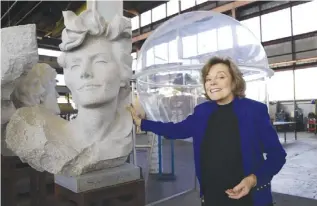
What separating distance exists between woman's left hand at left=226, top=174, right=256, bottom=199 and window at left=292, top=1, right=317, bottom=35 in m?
10.9

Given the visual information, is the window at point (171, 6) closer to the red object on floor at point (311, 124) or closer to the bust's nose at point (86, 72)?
the red object on floor at point (311, 124)

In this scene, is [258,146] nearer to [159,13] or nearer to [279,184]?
[279,184]

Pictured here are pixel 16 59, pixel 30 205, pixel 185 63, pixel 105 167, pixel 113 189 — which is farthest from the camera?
pixel 185 63

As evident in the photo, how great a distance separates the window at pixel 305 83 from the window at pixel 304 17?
1.49 m

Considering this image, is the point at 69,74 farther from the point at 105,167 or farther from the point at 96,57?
the point at 105,167

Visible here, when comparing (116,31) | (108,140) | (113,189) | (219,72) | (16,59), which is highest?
(116,31)

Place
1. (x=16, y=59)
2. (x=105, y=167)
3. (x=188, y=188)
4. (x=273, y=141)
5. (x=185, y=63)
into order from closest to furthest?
(x=273, y=141) < (x=16, y=59) < (x=105, y=167) < (x=185, y=63) < (x=188, y=188)

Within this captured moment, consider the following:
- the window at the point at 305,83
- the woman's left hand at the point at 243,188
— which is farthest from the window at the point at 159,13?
the woman's left hand at the point at 243,188

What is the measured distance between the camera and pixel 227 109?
149 centimetres

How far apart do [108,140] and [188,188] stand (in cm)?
233

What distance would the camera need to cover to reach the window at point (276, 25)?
11.4 m

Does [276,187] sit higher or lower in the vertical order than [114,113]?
lower

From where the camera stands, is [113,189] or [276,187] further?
[276,187]

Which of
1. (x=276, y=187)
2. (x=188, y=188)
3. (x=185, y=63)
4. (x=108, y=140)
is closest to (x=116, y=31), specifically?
(x=108, y=140)
